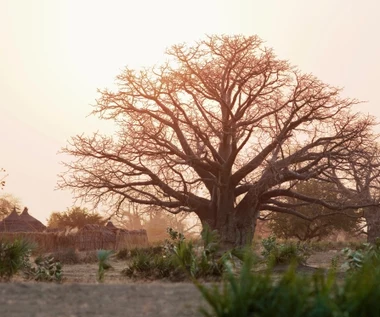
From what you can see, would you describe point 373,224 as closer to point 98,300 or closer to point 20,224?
point 20,224

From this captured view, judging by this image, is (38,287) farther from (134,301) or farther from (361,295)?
(361,295)

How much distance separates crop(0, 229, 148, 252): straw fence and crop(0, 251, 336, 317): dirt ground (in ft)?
69.3

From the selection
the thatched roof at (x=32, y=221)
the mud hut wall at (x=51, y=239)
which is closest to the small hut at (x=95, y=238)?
the mud hut wall at (x=51, y=239)

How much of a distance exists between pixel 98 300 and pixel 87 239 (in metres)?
25.6

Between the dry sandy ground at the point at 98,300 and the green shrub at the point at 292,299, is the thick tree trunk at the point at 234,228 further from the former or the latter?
the green shrub at the point at 292,299

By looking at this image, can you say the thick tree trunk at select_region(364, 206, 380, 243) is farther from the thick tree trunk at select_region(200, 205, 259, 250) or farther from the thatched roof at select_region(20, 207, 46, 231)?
the thatched roof at select_region(20, 207, 46, 231)

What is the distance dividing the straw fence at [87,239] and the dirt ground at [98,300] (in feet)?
69.3

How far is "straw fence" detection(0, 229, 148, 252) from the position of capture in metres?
30.3

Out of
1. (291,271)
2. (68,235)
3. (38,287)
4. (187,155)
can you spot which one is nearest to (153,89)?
(187,155)

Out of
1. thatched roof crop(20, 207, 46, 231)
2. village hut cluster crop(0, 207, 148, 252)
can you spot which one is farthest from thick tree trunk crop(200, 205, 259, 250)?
thatched roof crop(20, 207, 46, 231)

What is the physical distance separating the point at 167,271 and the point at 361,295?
26.1 feet

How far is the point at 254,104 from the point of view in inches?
1077

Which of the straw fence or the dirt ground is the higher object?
the straw fence

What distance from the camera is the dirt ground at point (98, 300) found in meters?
6.48
